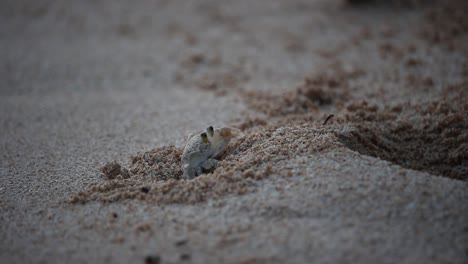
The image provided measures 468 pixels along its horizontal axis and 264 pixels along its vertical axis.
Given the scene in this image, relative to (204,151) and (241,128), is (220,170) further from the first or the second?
(241,128)

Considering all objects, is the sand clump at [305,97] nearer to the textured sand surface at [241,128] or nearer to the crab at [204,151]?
the textured sand surface at [241,128]

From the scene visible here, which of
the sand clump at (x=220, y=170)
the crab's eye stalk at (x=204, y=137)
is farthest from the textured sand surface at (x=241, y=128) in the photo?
the crab's eye stalk at (x=204, y=137)

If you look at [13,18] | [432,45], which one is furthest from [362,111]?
[13,18]

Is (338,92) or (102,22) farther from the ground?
(102,22)

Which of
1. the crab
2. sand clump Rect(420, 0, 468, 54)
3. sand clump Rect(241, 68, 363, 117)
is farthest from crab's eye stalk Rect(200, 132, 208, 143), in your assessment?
sand clump Rect(420, 0, 468, 54)

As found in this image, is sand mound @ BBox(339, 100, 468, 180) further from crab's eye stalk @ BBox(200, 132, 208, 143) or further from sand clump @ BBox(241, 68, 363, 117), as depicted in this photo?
crab's eye stalk @ BBox(200, 132, 208, 143)

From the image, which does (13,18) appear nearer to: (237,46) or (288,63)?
(237,46)
